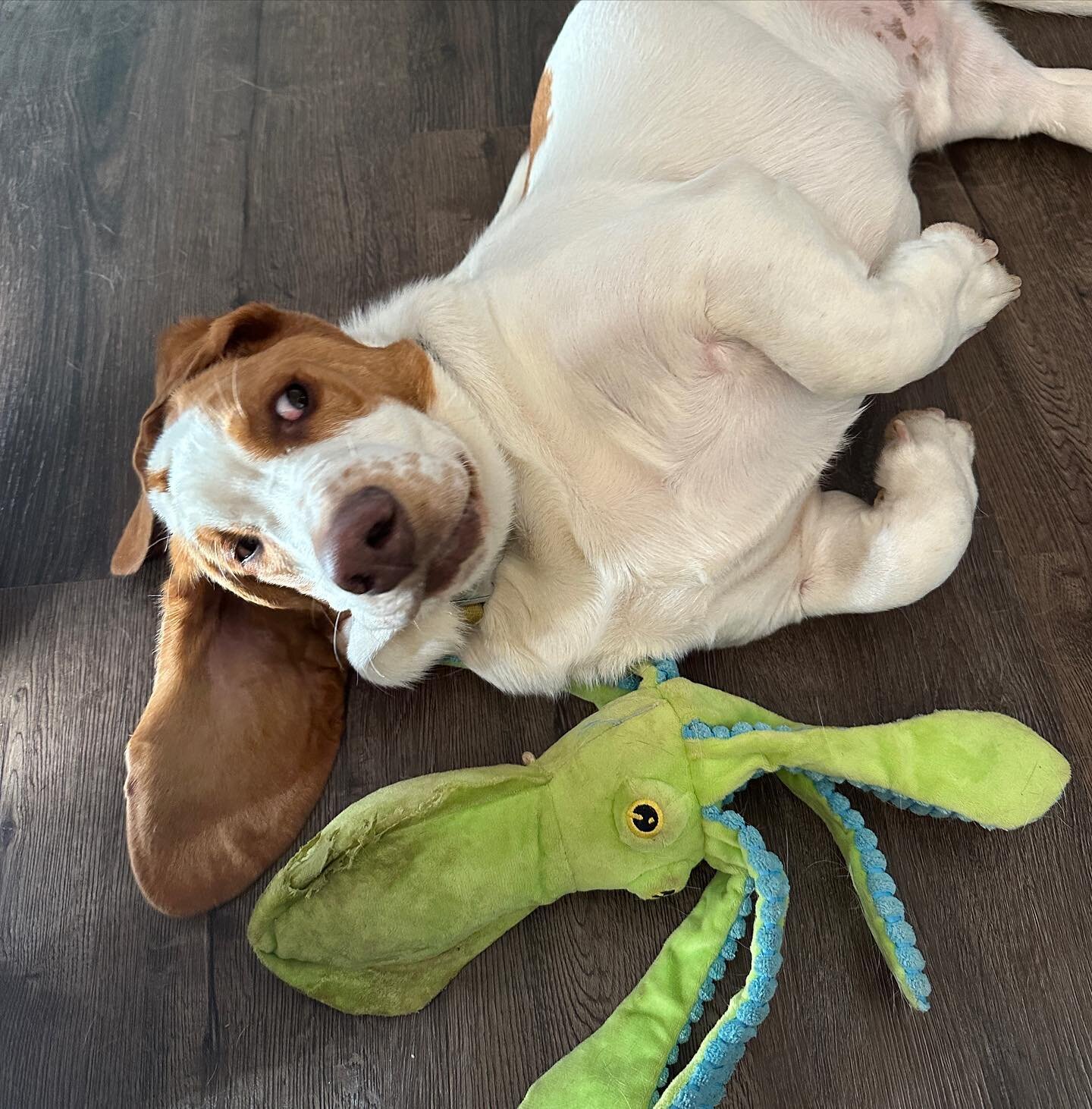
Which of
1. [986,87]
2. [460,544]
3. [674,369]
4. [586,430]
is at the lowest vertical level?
[460,544]

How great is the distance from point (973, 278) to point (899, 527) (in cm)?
45

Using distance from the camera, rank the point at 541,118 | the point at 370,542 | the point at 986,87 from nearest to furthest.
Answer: the point at 370,542 → the point at 541,118 → the point at 986,87

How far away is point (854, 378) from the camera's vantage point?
143 centimetres

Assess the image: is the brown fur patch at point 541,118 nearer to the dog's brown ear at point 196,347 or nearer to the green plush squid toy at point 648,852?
the dog's brown ear at point 196,347

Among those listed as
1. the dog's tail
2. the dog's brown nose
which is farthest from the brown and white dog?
the dog's tail

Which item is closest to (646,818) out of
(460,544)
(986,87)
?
(460,544)

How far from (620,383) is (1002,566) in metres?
0.88

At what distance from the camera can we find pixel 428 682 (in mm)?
1912

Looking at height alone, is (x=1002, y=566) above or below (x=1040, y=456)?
below

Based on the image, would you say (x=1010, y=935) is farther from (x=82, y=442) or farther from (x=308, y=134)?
(x=308, y=134)

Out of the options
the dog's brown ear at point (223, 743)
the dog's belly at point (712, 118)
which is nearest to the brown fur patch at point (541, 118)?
the dog's belly at point (712, 118)

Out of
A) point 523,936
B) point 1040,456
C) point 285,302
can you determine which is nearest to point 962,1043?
point 523,936

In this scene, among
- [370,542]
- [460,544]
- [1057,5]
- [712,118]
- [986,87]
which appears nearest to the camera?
[370,542]

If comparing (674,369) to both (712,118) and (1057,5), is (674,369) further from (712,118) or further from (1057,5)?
(1057,5)
